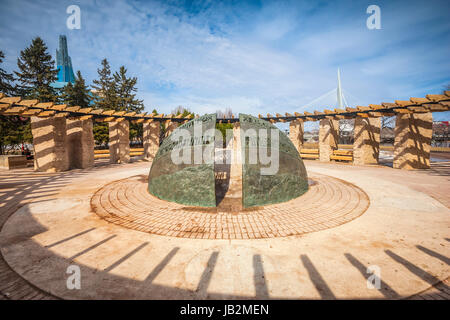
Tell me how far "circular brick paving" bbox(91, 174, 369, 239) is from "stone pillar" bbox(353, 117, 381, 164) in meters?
10.5

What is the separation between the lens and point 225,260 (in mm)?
3740

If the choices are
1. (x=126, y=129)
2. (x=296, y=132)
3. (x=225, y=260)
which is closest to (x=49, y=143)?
(x=126, y=129)

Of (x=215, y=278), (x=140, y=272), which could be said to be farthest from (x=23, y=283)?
(x=215, y=278)

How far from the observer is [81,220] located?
5570 millimetres

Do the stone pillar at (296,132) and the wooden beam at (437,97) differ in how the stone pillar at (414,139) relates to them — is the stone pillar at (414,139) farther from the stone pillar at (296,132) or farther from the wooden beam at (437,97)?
the stone pillar at (296,132)

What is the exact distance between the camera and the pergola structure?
11.6 meters

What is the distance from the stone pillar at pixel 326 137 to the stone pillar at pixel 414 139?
5.12 metres

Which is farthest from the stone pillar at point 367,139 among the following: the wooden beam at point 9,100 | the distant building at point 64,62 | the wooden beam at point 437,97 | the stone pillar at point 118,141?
the distant building at point 64,62

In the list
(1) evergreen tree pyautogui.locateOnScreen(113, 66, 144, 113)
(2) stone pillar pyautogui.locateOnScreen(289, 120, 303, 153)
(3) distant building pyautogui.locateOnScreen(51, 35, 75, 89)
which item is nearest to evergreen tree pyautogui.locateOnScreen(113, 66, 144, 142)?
(1) evergreen tree pyautogui.locateOnScreen(113, 66, 144, 113)

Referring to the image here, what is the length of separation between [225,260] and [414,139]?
57.9ft

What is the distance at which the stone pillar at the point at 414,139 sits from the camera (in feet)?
44.7

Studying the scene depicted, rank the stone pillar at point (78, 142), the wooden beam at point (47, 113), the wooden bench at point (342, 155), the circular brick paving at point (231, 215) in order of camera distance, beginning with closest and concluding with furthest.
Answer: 1. the circular brick paving at point (231, 215)
2. the wooden beam at point (47, 113)
3. the stone pillar at point (78, 142)
4. the wooden bench at point (342, 155)

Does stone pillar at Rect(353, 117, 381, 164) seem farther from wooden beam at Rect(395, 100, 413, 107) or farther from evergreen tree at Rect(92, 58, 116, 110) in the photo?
evergreen tree at Rect(92, 58, 116, 110)
